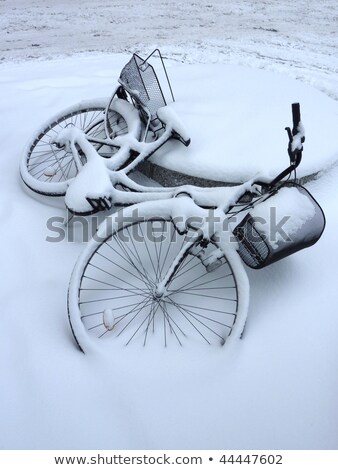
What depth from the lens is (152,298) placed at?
7.62 feet

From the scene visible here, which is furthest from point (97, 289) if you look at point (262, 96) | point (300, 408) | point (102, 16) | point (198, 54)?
point (102, 16)

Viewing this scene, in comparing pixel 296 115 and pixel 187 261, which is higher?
pixel 296 115

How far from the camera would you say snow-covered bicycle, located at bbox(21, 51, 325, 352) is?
80.2 inches

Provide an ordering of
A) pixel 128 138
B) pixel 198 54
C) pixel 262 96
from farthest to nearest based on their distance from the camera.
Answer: pixel 198 54 < pixel 262 96 < pixel 128 138

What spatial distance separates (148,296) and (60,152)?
6.55 ft

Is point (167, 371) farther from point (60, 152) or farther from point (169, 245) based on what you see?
point (60, 152)

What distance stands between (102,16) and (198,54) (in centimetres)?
249

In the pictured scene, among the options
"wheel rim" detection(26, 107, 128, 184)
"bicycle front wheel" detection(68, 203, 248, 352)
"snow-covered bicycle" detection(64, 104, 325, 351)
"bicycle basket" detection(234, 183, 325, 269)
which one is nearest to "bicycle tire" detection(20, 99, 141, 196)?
"wheel rim" detection(26, 107, 128, 184)

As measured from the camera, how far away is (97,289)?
2.42 metres

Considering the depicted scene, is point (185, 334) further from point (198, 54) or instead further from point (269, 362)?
point (198, 54)

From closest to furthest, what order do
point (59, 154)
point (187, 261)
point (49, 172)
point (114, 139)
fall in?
point (187, 261), point (114, 139), point (49, 172), point (59, 154)

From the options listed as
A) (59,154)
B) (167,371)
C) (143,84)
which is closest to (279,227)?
(167,371)

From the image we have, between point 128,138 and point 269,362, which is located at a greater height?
point 128,138

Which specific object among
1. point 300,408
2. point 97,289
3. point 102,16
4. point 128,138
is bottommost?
point 300,408
